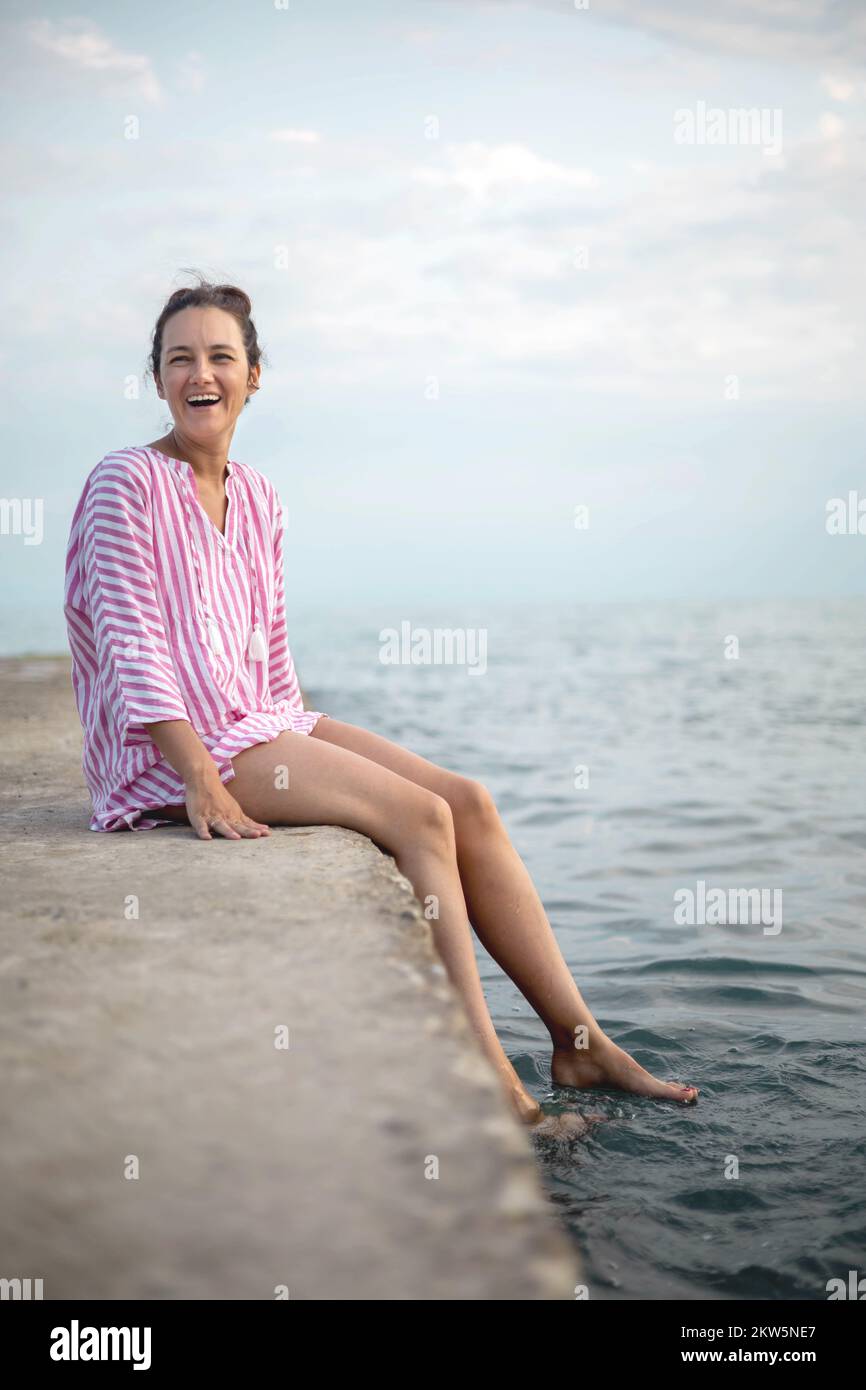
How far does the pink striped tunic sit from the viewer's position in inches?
126

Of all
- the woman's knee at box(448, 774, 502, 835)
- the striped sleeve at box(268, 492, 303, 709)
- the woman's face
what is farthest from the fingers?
the woman's face

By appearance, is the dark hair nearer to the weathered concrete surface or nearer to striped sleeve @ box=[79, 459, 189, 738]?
striped sleeve @ box=[79, 459, 189, 738]

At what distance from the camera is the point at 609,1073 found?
3.24 m

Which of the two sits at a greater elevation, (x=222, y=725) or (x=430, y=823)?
(x=222, y=725)

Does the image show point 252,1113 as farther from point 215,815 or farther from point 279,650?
point 279,650

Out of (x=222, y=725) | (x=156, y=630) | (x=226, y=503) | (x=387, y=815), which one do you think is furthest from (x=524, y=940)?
(x=226, y=503)

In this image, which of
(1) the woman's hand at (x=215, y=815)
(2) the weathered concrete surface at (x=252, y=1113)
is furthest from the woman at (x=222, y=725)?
(2) the weathered concrete surface at (x=252, y=1113)

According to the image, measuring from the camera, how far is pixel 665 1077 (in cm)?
362

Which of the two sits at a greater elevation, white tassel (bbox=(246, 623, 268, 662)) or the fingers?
white tassel (bbox=(246, 623, 268, 662))

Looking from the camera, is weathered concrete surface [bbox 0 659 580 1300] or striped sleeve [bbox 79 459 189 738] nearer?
weathered concrete surface [bbox 0 659 580 1300]

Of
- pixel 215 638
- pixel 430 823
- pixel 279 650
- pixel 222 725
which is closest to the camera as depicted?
pixel 430 823

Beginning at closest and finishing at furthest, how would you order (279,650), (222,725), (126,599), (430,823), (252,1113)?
(252,1113) → (430,823) → (126,599) → (222,725) → (279,650)

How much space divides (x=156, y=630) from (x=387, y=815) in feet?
2.85

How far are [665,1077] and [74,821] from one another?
2.05m
